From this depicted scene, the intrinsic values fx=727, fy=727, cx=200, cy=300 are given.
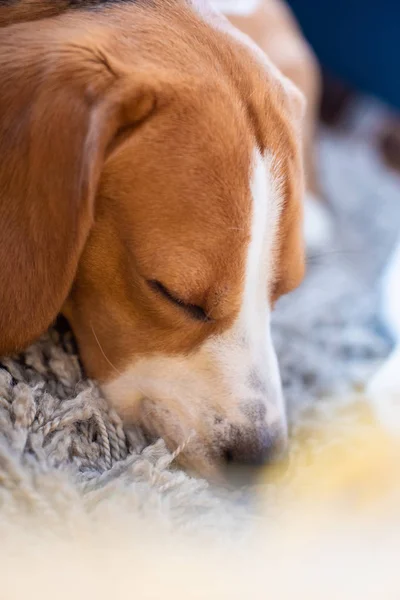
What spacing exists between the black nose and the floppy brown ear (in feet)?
1.18

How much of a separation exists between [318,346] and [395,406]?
0.27 meters

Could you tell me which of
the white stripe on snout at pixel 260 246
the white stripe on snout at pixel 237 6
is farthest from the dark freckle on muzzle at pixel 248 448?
the white stripe on snout at pixel 237 6

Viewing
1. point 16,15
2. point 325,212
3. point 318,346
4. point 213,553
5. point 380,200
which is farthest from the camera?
point 380,200

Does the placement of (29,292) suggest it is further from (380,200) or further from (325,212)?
(380,200)

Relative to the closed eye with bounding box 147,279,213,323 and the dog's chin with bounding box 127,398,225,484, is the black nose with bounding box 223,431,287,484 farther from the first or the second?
the closed eye with bounding box 147,279,213,323

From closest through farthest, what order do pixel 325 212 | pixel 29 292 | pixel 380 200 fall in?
pixel 29 292 < pixel 325 212 < pixel 380 200

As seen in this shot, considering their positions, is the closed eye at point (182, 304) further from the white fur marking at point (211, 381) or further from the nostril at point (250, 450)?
the nostril at point (250, 450)

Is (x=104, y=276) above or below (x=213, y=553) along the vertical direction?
above

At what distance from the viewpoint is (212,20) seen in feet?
4.00

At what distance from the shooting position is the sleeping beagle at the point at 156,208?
0.99m

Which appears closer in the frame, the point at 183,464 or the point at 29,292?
the point at 29,292

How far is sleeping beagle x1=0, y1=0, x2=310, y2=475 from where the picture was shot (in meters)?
0.99

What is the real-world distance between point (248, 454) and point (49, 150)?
21.9 inches

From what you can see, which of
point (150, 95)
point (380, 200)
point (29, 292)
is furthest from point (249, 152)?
point (380, 200)
